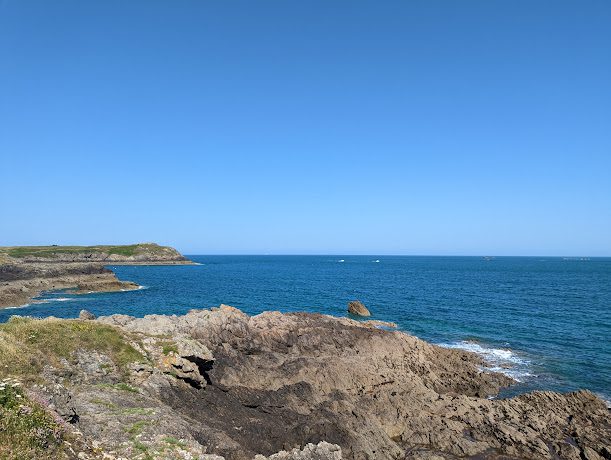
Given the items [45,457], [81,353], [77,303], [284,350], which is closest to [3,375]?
[81,353]

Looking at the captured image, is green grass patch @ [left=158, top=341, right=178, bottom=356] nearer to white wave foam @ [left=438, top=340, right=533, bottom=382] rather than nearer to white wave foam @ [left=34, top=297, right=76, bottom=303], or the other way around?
white wave foam @ [left=438, top=340, right=533, bottom=382]

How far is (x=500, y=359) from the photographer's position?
4606cm

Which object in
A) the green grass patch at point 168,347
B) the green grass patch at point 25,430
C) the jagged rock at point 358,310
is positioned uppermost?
the green grass patch at point 25,430

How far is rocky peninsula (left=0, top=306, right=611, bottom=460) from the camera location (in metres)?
16.3

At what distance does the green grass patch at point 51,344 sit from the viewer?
2009 centimetres

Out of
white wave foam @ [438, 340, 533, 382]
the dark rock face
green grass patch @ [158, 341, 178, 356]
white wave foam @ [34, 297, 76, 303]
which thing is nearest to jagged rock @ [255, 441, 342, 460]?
the dark rock face

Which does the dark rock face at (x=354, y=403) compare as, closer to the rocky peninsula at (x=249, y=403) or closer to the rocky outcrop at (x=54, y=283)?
the rocky peninsula at (x=249, y=403)

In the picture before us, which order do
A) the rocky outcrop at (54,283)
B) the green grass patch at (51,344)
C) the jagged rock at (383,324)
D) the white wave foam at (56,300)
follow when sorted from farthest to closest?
the rocky outcrop at (54,283)
the white wave foam at (56,300)
the jagged rock at (383,324)
the green grass patch at (51,344)

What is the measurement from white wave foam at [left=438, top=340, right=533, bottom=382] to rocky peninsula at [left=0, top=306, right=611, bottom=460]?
10.9ft

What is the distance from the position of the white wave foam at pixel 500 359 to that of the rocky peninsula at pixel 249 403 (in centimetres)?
333

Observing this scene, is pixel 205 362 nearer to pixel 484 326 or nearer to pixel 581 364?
pixel 581 364

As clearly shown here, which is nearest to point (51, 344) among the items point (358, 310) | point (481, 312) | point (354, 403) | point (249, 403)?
point (249, 403)

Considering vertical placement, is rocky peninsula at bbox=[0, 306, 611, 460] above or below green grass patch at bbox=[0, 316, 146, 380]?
below

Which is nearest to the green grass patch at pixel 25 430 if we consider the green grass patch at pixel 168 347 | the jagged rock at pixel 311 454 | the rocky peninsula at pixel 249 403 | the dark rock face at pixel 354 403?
the rocky peninsula at pixel 249 403
